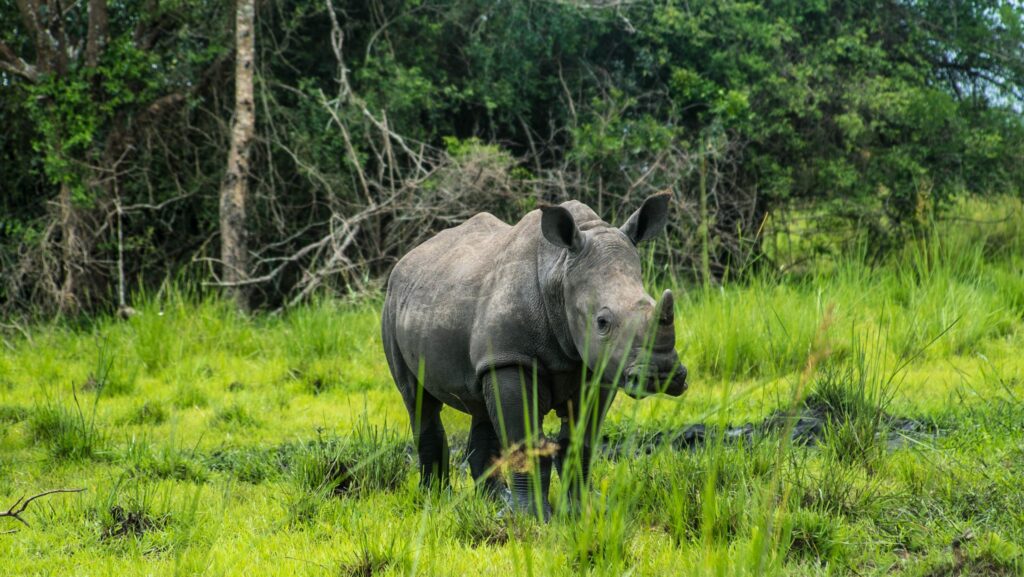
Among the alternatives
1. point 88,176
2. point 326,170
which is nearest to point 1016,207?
point 326,170

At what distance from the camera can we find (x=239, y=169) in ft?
32.5

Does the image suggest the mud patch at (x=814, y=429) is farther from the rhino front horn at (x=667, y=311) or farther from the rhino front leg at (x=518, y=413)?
the rhino front horn at (x=667, y=311)

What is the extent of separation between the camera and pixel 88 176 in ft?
33.6

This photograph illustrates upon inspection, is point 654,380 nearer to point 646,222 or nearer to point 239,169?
point 646,222

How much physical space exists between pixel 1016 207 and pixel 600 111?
14.6 ft

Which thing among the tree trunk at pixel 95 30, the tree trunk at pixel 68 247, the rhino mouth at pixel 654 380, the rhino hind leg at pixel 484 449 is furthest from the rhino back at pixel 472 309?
the tree trunk at pixel 95 30

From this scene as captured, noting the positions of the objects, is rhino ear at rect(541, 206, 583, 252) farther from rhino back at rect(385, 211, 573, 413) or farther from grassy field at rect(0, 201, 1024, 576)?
grassy field at rect(0, 201, 1024, 576)

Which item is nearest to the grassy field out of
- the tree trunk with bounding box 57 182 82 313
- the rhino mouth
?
the rhino mouth

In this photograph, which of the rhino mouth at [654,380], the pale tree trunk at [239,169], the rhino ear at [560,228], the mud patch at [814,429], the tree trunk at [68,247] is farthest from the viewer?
the tree trunk at [68,247]

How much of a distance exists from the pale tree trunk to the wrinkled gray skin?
537 centimetres

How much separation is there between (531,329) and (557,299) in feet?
0.54

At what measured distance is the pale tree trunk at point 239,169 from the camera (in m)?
9.70

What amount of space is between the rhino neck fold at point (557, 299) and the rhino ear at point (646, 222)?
0.94 ft

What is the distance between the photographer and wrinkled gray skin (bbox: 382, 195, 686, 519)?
3.63 meters
